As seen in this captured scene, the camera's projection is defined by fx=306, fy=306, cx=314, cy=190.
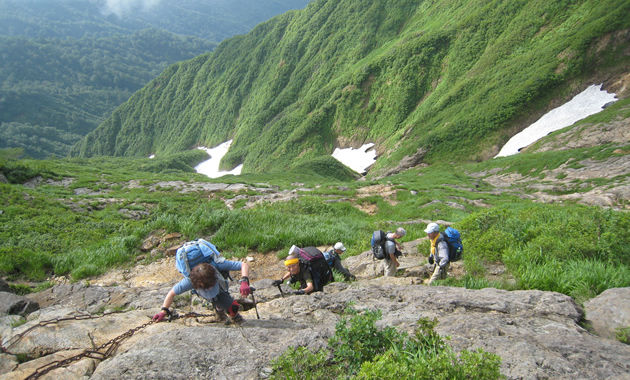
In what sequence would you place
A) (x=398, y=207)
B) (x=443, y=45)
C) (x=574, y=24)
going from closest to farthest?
(x=398, y=207) → (x=574, y=24) → (x=443, y=45)

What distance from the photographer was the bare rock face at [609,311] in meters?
3.73

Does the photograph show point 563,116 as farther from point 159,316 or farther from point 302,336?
point 159,316

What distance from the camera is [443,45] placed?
70625 mm

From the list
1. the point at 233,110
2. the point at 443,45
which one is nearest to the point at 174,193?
the point at 443,45

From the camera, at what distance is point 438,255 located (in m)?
6.99

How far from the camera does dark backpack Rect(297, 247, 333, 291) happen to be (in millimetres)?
6793

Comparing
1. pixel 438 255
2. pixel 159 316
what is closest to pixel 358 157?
pixel 438 255

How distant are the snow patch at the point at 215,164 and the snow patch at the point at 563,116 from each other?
83389 millimetres

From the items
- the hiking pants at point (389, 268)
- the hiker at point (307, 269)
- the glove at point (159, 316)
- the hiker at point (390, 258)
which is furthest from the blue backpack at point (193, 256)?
Answer: the hiking pants at point (389, 268)

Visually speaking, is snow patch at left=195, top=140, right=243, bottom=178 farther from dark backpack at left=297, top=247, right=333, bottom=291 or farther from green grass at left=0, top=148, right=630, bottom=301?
dark backpack at left=297, top=247, right=333, bottom=291

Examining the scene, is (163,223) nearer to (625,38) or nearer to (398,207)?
(398,207)

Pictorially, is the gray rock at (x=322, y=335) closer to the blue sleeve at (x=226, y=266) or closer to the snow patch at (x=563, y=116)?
the blue sleeve at (x=226, y=266)

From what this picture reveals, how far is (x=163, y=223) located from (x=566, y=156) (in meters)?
39.4

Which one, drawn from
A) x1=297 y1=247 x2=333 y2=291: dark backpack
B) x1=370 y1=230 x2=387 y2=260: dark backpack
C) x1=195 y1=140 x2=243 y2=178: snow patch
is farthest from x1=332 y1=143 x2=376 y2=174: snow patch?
x1=297 y1=247 x2=333 y2=291: dark backpack
